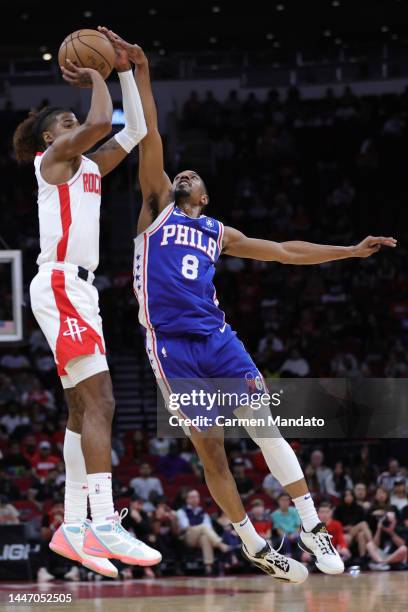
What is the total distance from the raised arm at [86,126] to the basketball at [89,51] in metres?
0.17

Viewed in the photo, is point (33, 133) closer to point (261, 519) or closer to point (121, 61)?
point (121, 61)

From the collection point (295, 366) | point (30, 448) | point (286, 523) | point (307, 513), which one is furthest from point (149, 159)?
point (295, 366)

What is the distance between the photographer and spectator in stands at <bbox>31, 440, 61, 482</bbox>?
53.5 feet

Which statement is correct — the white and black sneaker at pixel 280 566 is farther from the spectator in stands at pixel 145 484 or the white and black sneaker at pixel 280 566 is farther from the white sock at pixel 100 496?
the spectator in stands at pixel 145 484

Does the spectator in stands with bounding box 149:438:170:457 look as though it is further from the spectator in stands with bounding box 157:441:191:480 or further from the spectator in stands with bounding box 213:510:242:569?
the spectator in stands with bounding box 213:510:242:569

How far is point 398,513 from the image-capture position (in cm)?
1502

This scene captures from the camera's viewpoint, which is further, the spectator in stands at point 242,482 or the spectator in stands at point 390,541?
the spectator in stands at point 242,482

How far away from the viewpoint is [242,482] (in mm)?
15656

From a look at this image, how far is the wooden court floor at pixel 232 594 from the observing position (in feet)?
29.9

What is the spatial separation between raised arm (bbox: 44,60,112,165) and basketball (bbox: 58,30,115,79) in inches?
6.8

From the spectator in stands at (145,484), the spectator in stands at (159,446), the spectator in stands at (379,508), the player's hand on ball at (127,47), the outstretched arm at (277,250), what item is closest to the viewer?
the player's hand on ball at (127,47)

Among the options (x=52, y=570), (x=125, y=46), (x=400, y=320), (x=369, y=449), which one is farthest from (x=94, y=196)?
(x=400, y=320)

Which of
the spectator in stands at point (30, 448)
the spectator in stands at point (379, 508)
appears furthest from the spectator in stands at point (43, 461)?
the spectator in stands at point (379, 508)

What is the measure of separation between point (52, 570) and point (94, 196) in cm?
852
